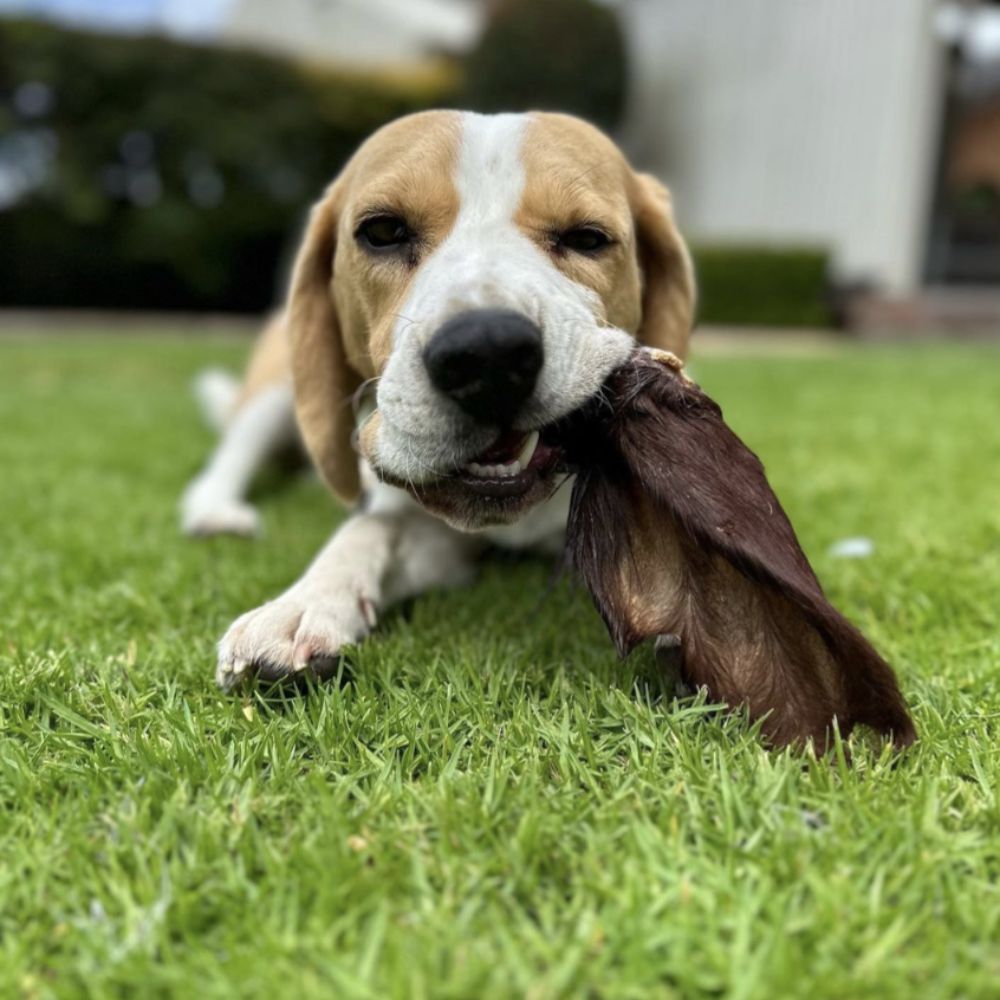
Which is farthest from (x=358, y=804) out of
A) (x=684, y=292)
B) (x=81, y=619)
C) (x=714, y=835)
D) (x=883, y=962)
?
(x=684, y=292)

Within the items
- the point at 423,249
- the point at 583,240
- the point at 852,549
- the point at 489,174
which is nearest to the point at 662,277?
the point at 583,240

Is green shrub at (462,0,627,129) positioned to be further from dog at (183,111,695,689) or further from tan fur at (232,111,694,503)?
dog at (183,111,695,689)

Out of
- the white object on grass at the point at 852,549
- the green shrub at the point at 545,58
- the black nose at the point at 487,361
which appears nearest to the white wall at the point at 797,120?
the green shrub at the point at 545,58

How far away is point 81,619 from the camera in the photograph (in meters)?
2.42

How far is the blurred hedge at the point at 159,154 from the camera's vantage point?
17.1 meters

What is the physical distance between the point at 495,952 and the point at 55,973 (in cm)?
54

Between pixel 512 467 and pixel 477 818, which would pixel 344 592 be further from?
pixel 477 818

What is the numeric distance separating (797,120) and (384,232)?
1586 cm

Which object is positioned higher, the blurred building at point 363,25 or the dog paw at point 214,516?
the blurred building at point 363,25

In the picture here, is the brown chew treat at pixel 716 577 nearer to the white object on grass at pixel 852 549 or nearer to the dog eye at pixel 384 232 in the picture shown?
the dog eye at pixel 384 232

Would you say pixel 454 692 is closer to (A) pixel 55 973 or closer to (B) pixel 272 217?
(A) pixel 55 973

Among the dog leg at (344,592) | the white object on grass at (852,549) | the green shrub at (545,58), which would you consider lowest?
the white object on grass at (852,549)

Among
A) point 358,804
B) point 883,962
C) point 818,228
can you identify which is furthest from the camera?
point 818,228

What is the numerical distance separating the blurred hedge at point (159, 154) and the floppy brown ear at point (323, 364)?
1629cm
